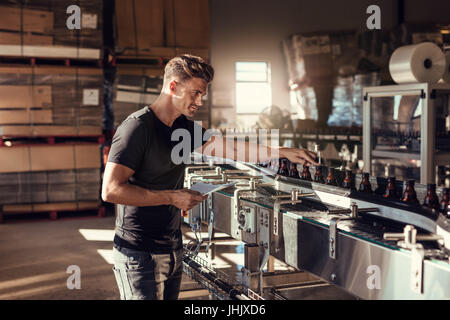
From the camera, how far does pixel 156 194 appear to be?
6.52 ft

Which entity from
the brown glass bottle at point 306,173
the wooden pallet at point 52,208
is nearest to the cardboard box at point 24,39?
the wooden pallet at point 52,208

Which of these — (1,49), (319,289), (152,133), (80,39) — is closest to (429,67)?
(319,289)

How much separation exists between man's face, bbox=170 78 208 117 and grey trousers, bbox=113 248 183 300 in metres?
0.61

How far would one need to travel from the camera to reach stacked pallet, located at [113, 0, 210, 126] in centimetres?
688

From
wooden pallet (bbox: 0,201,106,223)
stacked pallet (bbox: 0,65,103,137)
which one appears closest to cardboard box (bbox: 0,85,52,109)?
stacked pallet (bbox: 0,65,103,137)

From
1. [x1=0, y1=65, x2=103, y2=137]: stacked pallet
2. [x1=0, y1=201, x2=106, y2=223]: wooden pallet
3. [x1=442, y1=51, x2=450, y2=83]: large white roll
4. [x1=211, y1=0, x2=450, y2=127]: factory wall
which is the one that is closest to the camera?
[x1=442, y1=51, x2=450, y2=83]: large white roll

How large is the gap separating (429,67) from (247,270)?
2599 millimetres

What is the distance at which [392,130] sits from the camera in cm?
470

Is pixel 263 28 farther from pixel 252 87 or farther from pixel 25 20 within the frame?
pixel 25 20

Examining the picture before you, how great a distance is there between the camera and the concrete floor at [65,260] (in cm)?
403

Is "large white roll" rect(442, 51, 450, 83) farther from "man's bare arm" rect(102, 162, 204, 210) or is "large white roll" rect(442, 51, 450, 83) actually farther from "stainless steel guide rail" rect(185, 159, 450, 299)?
"man's bare arm" rect(102, 162, 204, 210)

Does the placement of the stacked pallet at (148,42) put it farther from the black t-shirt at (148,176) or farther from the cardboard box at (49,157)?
the black t-shirt at (148,176)

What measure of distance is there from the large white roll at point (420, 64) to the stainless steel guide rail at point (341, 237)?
172 centimetres

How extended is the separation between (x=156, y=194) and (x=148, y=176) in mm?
120
